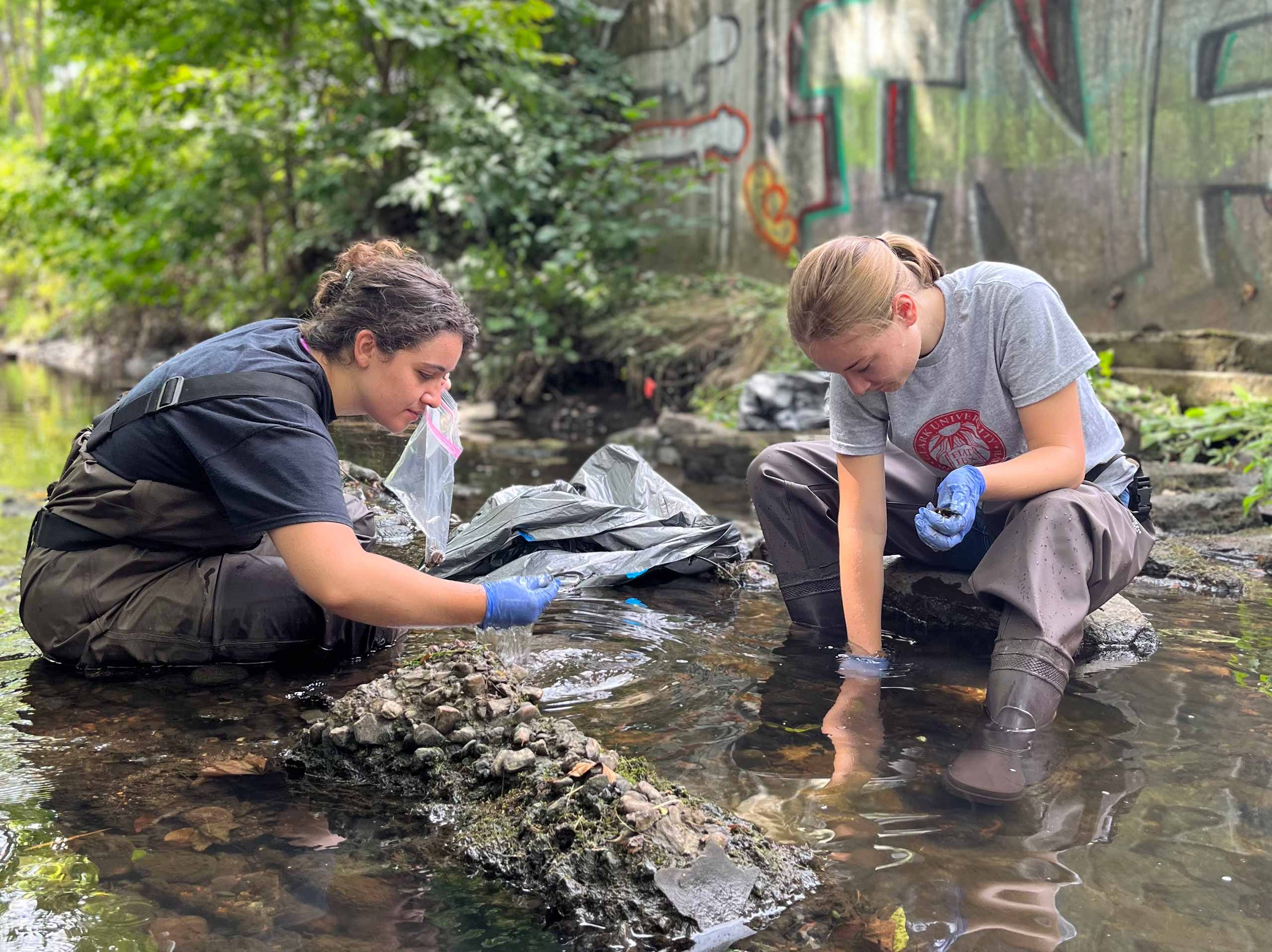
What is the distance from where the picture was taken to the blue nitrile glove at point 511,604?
2217 millimetres

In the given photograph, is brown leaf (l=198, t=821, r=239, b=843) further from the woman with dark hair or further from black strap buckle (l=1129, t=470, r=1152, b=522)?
black strap buckle (l=1129, t=470, r=1152, b=522)

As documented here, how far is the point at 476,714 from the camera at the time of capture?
212 cm

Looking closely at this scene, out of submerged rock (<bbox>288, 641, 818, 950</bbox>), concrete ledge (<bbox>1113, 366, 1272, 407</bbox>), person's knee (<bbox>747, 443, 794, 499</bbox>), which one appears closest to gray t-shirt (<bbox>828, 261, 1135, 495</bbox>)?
person's knee (<bbox>747, 443, 794, 499</bbox>)

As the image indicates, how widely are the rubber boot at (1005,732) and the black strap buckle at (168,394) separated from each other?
175 centimetres

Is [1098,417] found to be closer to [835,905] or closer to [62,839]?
[835,905]

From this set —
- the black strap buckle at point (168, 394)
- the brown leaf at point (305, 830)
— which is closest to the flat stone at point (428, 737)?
the brown leaf at point (305, 830)

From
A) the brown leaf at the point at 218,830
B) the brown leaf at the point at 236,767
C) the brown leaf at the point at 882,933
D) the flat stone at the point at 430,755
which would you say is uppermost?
the flat stone at the point at 430,755

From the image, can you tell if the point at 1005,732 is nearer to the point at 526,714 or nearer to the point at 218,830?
the point at 526,714

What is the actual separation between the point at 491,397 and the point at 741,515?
13.2 feet

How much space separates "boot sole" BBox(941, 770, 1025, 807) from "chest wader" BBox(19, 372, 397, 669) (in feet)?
4.95

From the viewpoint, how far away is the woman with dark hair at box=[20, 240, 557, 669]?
84.6 inches

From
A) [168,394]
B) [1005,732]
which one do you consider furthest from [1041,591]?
[168,394]

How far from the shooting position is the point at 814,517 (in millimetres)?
3055

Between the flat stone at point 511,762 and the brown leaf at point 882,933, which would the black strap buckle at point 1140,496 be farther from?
the flat stone at point 511,762
